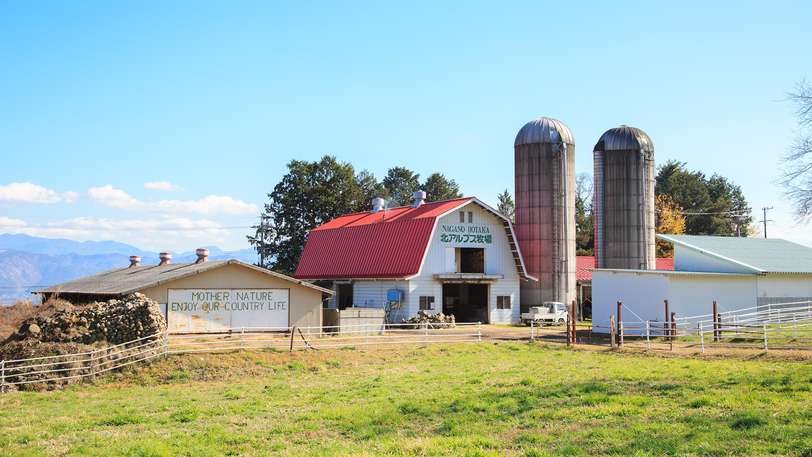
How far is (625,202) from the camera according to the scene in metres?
43.8

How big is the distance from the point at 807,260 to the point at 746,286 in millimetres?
5874

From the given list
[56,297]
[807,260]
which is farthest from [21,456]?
[807,260]

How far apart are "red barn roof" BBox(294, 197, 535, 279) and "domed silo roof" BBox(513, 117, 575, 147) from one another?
6516 mm

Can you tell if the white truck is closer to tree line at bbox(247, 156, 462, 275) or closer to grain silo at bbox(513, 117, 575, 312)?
grain silo at bbox(513, 117, 575, 312)

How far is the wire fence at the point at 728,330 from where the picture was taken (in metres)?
23.9

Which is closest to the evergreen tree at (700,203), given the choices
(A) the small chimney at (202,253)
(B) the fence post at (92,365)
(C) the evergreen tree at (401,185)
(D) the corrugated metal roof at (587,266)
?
(D) the corrugated metal roof at (587,266)

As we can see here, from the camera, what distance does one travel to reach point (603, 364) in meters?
20.6

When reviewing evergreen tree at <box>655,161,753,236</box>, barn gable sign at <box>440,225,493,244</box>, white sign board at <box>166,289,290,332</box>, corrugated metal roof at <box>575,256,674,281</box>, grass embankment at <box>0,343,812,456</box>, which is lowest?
grass embankment at <box>0,343,812,456</box>

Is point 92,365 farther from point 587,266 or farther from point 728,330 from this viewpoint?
point 587,266

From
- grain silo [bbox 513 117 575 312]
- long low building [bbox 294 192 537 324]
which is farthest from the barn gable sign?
grain silo [bbox 513 117 575 312]

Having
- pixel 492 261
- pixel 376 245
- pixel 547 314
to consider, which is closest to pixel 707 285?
pixel 547 314

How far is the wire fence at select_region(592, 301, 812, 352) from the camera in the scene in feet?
78.4

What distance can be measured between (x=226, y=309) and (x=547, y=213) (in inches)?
899

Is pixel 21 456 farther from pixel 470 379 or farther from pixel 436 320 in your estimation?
pixel 436 320
